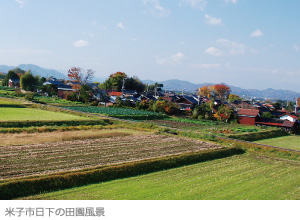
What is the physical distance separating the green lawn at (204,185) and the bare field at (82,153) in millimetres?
2520

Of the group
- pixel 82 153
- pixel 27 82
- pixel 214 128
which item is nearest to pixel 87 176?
pixel 82 153

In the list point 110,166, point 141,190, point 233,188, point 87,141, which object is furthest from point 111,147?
point 233,188

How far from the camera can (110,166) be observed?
1591cm

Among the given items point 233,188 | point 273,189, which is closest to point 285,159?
point 273,189

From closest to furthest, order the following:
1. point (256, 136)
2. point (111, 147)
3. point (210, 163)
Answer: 1. point (210, 163)
2. point (111, 147)
3. point (256, 136)

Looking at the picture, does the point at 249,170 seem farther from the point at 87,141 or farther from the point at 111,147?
the point at 87,141

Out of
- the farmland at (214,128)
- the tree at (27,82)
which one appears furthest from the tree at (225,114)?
the tree at (27,82)

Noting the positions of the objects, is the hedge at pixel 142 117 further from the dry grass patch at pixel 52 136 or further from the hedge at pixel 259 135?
the hedge at pixel 259 135

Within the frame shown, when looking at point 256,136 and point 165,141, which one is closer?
point 165,141

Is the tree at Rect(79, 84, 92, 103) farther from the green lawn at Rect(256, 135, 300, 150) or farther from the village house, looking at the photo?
the green lawn at Rect(256, 135, 300, 150)

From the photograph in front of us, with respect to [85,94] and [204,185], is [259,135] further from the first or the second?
[85,94]

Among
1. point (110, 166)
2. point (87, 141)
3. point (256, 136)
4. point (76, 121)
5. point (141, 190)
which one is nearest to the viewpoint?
point (141, 190)

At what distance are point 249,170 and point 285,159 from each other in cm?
662

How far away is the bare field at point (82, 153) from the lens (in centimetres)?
1496
